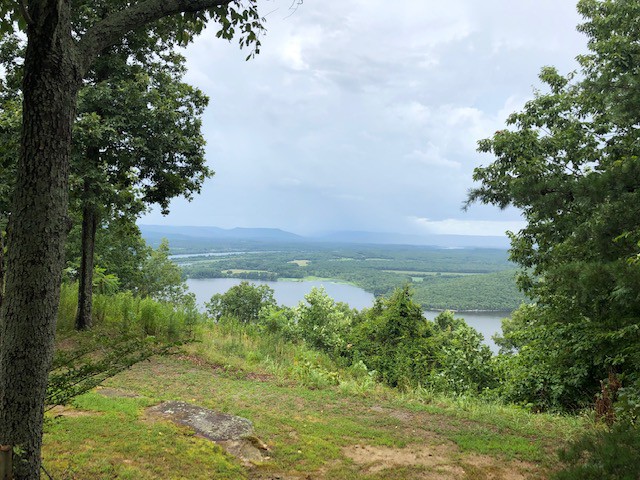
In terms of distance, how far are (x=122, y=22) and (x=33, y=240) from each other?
1.61 metres

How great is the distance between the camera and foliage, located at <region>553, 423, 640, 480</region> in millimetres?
3201

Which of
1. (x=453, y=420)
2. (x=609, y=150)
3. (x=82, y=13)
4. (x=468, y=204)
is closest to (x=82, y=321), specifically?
(x=82, y=13)

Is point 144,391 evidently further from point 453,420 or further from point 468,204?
point 468,204

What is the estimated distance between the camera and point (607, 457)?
342 centimetres

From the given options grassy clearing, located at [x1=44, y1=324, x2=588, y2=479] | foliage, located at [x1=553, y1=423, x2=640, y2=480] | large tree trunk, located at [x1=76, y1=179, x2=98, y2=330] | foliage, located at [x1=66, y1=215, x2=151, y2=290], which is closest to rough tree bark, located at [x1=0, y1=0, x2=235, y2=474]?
grassy clearing, located at [x1=44, y1=324, x2=588, y2=479]

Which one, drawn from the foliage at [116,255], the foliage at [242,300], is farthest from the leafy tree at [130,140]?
the foliage at [242,300]

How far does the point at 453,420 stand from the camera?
6934mm

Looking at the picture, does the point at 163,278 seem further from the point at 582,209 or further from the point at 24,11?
the point at 24,11

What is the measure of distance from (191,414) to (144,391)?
1.97m

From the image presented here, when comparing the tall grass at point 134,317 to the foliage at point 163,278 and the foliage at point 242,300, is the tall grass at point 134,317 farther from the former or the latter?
the foliage at point 242,300

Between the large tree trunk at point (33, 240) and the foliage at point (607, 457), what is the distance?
396 cm

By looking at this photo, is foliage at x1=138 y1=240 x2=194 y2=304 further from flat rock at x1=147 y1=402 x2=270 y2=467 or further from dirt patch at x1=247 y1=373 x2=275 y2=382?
flat rock at x1=147 y1=402 x2=270 y2=467

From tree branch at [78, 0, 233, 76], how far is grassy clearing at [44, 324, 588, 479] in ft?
9.34

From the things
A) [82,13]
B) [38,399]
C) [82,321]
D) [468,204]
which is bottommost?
[82,321]
